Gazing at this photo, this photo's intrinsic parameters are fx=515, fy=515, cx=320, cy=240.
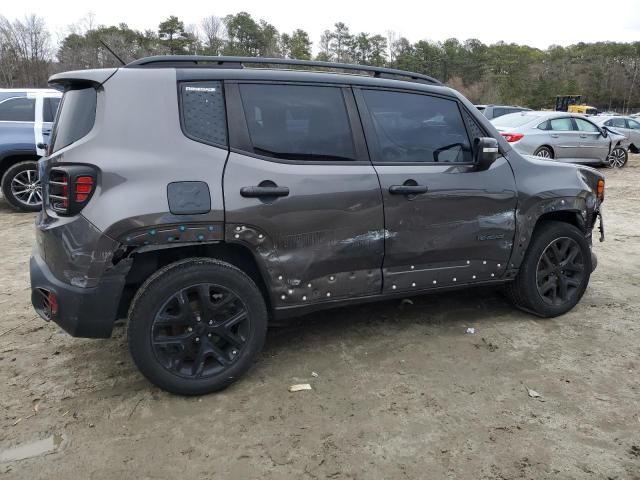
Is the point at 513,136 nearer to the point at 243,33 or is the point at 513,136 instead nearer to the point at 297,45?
the point at 243,33

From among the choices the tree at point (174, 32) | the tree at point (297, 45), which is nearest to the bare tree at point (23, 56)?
the tree at point (174, 32)

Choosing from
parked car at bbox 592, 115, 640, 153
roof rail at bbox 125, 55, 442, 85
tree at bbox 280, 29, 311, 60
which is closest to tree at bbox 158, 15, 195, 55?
tree at bbox 280, 29, 311, 60

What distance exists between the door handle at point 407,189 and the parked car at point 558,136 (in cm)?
928

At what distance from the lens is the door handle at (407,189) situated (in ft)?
10.7

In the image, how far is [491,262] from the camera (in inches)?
147

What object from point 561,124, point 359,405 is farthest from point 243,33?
point 359,405

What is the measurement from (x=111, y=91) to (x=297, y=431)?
204 cm

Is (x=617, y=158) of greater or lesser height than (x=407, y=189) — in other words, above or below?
above

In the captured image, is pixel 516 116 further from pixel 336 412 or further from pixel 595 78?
pixel 595 78

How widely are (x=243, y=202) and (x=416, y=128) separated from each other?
1.38 meters

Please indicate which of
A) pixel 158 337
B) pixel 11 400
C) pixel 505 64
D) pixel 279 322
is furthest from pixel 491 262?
pixel 505 64

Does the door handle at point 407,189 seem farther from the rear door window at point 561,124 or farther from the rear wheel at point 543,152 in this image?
the rear door window at point 561,124

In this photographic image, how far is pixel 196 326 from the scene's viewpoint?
2.88 meters

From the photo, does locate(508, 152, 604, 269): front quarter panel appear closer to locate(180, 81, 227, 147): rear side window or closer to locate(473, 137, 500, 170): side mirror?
locate(473, 137, 500, 170): side mirror
